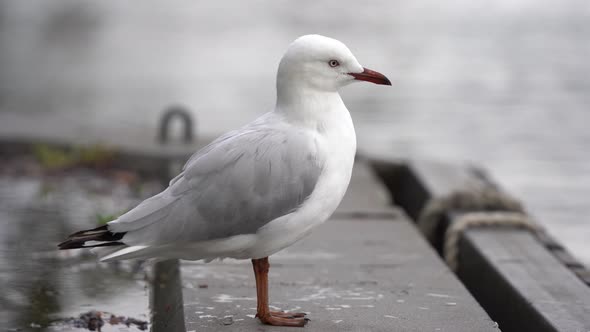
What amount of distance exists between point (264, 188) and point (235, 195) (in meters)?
0.11

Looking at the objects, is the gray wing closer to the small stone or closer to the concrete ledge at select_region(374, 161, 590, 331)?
the small stone

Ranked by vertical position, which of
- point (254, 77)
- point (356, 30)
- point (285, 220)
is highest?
point (356, 30)

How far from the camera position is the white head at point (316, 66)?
3.92 meters

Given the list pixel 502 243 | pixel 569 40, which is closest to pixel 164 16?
pixel 569 40

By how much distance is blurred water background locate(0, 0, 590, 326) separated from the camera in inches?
370

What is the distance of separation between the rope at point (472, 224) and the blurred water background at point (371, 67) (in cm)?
143

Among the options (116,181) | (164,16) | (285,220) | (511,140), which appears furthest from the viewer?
(164,16)

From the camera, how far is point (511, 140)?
10578 mm

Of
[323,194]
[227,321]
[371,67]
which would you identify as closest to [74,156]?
[227,321]

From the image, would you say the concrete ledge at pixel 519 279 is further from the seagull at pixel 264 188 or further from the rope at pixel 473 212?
the seagull at pixel 264 188

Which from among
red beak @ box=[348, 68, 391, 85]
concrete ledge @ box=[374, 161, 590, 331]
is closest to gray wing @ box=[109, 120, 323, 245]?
red beak @ box=[348, 68, 391, 85]

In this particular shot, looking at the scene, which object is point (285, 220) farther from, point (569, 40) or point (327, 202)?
point (569, 40)

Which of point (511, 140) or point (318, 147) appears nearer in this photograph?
point (318, 147)

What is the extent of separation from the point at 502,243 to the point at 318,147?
5.75 feet
